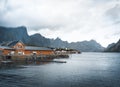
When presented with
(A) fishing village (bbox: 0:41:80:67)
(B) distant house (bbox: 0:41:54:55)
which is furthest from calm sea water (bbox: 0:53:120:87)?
(B) distant house (bbox: 0:41:54:55)

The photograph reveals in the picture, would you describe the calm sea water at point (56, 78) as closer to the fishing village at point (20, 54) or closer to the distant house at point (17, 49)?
the fishing village at point (20, 54)

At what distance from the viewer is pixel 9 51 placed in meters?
114

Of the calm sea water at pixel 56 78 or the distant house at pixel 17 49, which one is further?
the distant house at pixel 17 49

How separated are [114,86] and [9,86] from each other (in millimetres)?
21777

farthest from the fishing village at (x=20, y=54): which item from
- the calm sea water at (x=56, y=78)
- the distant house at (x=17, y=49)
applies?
the calm sea water at (x=56, y=78)

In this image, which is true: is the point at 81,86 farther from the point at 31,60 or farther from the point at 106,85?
the point at 31,60

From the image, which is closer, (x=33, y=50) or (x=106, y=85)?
(x=106, y=85)

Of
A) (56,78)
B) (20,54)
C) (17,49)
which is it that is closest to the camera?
(56,78)

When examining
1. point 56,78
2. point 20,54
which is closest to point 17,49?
point 20,54

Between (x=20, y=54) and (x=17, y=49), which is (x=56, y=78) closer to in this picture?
(x=20, y=54)

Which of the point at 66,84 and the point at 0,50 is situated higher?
the point at 0,50

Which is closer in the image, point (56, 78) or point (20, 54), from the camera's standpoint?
point (56, 78)

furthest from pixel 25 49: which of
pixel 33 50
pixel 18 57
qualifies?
pixel 18 57

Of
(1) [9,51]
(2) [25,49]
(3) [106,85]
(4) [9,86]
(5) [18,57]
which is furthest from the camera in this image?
(2) [25,49]
